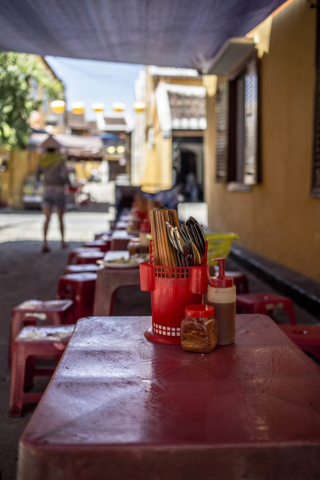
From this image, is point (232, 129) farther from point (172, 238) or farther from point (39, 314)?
point (172, 238)

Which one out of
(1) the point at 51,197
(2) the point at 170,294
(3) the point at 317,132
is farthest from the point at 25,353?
(1) the point at 51,197

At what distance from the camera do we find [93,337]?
170 centimetres

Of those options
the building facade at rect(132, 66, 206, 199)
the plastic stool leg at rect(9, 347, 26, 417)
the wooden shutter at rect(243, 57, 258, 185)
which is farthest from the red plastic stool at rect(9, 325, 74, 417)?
the building facade at rect(132, 66, 206, 199)

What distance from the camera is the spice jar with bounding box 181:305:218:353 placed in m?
1.52

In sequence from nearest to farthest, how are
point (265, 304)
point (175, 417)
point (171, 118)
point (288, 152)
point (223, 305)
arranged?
point (175, 417) → point (223, 305) → point (265, 304) → point (288, 152) → point (171, 118)

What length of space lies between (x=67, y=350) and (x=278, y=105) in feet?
17.3

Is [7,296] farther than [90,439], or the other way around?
[7,296]

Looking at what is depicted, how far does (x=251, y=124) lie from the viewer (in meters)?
7.22

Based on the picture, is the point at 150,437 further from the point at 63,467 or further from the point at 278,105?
the point at 278,105

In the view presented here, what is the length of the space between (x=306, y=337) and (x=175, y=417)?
1671 mm

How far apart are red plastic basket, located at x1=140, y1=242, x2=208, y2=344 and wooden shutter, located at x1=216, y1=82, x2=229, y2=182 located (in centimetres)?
720

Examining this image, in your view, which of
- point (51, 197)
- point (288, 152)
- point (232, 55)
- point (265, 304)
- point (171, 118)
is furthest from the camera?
point (171, 118)

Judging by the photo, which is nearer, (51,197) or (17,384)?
(17,384)

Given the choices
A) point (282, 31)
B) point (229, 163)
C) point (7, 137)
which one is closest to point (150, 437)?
point (282, 31)
